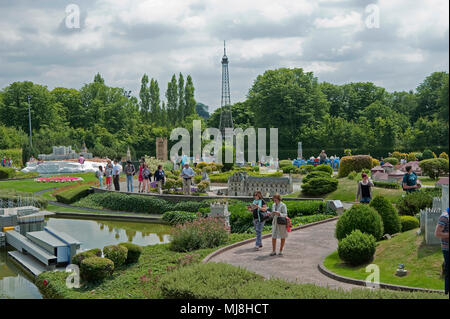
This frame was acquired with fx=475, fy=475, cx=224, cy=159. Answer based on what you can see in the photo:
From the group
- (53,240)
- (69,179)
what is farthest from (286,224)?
(69,179)

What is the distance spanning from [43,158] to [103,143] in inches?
638

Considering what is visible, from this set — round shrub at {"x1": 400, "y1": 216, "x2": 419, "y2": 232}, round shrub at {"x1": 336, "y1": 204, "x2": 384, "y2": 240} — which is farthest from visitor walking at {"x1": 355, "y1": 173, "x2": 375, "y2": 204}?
round shrub at {"x1": 336, "y1": 204, "x2": 384, "y2": 240}

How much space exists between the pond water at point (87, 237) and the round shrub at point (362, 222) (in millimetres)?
5537

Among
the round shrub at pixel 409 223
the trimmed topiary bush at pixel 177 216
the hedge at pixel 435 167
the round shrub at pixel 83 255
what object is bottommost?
the trimmed topiary bush at pixel 177 216

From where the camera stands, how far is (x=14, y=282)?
39.9ft

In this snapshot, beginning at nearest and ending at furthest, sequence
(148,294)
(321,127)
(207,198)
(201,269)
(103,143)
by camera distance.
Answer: (201,269) < (148,294) < (207,198) < (321,127) < (103,143)

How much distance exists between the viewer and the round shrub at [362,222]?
11125 millimetres

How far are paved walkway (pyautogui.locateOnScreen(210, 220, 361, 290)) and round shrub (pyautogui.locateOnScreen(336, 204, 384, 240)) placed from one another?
0.92 m

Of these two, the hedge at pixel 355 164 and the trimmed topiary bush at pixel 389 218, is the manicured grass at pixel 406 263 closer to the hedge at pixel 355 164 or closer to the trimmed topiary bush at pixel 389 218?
the trimmed topiary bush at pixel 389 218

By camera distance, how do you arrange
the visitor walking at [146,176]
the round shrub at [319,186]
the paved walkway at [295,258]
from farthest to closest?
the visitor walking at [146,176] < the round shrub at [319,186] < the paved walkway at [295,258]

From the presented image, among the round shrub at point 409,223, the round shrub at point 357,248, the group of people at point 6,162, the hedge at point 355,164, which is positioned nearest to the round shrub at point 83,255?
the round shrub at point 357,248

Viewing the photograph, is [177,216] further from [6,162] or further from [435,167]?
[6,162]

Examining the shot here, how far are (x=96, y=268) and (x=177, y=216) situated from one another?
8593 mm
